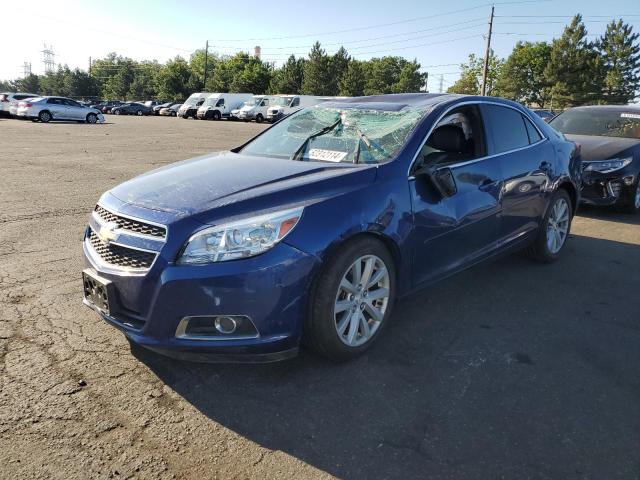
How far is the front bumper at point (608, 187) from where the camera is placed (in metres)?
7.34

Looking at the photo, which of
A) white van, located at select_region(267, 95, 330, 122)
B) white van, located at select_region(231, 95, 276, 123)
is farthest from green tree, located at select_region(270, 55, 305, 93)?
white van, located at select_region(267, 95, 330, 122)

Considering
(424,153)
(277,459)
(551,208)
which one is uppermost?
(424,153)

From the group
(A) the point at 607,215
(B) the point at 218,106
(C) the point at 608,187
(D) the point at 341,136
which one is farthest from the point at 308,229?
(B) the point at 218,106

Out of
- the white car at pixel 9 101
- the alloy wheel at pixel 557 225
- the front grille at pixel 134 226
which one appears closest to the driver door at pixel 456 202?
the alloy wheel at pixel 557 225

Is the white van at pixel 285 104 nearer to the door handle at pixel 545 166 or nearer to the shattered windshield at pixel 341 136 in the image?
the door handle at pixel 545 166

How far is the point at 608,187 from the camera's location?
7367mm

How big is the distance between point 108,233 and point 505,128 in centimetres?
334

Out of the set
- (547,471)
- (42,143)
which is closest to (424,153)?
(547,471)

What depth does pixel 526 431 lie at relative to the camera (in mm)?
2562

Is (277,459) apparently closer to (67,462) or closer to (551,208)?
(67,462)

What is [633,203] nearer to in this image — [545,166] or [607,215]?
[607,215]

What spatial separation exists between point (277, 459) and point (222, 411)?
468 millimetres

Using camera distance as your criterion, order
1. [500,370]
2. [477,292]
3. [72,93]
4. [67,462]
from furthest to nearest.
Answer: [72,93] → [477,292] → [500,370] → [67,462]

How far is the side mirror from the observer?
3.48m
